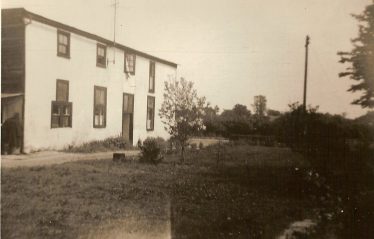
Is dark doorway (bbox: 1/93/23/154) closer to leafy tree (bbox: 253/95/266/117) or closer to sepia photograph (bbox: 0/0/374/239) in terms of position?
sepia photograph (bbox: 0/0/374/239)

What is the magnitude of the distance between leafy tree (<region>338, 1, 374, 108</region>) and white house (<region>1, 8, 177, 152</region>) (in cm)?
366

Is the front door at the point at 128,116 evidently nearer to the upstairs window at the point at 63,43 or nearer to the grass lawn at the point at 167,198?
the upstairs window at the point at 63,43

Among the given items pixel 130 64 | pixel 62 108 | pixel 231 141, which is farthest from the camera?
pixel 62 108

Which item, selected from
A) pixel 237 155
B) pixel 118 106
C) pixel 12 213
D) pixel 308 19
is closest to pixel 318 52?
pixel 308 19

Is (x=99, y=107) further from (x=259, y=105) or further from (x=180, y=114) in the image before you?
(x=259, y=105)

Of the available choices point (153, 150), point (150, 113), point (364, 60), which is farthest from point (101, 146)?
point (364, 60)

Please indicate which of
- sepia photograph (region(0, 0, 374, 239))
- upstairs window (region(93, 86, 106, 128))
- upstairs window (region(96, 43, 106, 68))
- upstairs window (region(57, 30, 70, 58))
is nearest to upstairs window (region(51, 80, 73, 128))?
upstairs window (region(93, 86, 106, 128))

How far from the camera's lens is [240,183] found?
22.6ft

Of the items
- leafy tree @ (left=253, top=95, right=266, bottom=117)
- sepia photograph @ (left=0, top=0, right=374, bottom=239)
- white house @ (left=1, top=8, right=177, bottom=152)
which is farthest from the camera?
white house @ (left=1, top=8, right=177, bottom=152)

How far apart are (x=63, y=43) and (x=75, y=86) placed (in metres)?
1.60

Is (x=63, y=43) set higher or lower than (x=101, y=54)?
higher

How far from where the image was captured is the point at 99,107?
1187 cm

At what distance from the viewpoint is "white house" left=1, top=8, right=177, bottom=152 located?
9.65 m

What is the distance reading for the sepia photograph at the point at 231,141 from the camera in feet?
17.7
